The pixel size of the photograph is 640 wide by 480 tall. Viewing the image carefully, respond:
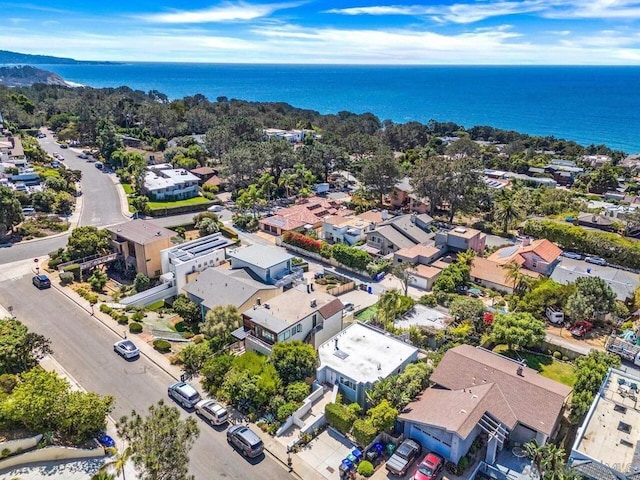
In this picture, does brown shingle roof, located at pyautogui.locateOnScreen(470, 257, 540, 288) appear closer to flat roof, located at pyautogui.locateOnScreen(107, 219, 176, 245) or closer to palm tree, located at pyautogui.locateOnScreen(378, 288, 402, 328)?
palm tree, located at pyautogui.locateOnScreen(378, 288, 402, 328)

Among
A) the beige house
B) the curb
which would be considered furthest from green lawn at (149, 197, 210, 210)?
the curb

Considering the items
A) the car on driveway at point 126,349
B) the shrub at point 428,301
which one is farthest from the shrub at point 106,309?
the shrub at point 428,301

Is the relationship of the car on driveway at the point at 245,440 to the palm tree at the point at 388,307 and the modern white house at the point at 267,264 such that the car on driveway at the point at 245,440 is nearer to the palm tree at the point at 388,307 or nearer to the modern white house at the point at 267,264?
the palm tree at the point at 388,307

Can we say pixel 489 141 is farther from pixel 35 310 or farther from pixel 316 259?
pixel 35 310

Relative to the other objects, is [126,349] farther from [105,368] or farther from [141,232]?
[141,232]

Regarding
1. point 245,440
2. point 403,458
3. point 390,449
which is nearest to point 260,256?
point 245,440

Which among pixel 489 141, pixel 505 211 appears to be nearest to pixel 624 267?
pixel 505 211
